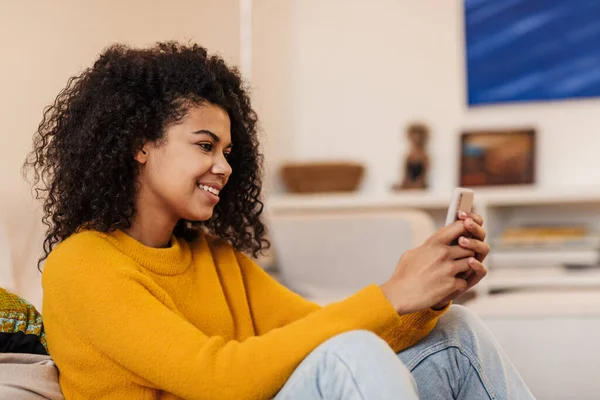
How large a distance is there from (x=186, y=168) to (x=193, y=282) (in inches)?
7.5

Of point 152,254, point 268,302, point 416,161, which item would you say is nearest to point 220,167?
point 152,254

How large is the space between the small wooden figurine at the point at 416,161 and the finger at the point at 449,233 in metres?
2.10

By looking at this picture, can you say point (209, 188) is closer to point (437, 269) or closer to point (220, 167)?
point (220, 167)

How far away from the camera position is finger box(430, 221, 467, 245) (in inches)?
46.1

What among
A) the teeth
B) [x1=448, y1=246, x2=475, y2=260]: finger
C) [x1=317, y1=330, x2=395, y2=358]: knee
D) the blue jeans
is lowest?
the blue jeans

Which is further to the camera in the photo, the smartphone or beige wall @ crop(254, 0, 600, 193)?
beige wall @ crop(254, 0, 600, 193)

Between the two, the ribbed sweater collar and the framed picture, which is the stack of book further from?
the ribbed sweater collar

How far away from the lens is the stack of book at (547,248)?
113 inches

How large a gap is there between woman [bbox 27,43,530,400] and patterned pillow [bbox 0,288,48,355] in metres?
0.05

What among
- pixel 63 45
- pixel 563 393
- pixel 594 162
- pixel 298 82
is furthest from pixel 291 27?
pixel 563 393

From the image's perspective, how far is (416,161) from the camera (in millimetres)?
3279

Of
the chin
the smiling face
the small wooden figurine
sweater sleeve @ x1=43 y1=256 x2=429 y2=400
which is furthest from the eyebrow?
the small wooden figurine

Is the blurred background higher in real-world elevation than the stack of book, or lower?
higher

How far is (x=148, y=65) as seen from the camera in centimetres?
127
